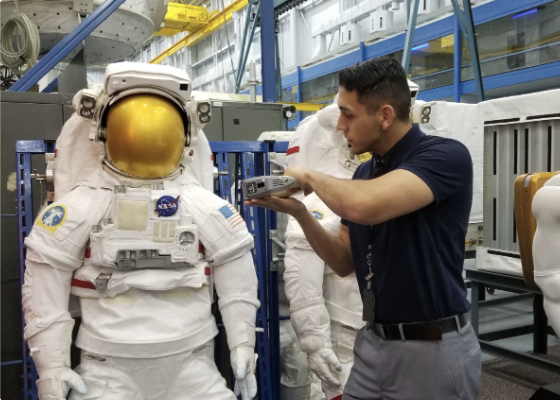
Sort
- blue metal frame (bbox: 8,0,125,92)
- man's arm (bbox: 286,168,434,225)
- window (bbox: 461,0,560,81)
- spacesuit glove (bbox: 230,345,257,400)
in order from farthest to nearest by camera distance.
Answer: window (bbox: 461,0,560,81)
blue metal frame (bbox: 8,0,125,92)
spacesuit glove (bbox: 230,345,257,400)
man's arm (bbox: 286,168,434,225)

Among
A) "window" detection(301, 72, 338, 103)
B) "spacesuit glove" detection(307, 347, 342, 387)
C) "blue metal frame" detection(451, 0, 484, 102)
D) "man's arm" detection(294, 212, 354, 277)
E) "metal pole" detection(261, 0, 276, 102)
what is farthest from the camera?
"window" detection(301, 72, 338, 103)

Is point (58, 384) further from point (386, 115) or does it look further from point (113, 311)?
point (386, 115)

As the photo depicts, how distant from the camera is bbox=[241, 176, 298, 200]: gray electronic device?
4.96ft

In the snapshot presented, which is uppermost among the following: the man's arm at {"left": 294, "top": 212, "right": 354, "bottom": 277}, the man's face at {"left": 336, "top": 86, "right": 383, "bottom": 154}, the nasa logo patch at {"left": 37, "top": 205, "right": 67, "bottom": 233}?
the man's face at {"left": 336, "top": 86, "right": 383, "bottom": 154}

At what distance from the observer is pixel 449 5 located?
28.3 ft

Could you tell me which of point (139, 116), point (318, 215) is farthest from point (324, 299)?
point (139, 116)

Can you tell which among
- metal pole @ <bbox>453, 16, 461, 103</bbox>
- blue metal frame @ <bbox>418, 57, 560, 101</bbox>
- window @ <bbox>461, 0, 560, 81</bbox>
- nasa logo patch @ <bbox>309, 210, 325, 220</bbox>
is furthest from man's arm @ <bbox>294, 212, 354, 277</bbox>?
window @ <bbox>461, 0, 560, 81</bbox>

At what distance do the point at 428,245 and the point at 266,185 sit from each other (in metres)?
0.52

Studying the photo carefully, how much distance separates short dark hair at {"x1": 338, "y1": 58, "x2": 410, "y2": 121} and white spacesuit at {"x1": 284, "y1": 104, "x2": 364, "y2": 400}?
4.06 ft

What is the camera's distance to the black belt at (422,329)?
5.05ft

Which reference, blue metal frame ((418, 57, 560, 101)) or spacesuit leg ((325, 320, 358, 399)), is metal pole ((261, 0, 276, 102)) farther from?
blue metal frame ((418, 57, 560, 101))

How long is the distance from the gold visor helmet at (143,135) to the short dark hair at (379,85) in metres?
0.88

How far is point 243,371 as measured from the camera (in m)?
2.27

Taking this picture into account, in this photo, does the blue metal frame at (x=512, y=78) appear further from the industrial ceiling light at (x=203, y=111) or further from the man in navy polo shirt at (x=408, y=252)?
the man in navy polo shirt at (x=408, y=252)
